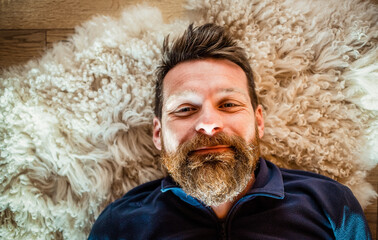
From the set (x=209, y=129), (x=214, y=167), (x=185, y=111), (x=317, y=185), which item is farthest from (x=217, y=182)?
(x=317, y=185)

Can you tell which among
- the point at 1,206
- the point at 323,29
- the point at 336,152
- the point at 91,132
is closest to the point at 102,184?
the point at 91,132

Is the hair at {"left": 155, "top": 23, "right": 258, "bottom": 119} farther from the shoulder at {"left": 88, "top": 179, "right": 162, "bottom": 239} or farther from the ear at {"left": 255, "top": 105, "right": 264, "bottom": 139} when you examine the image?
the shoulder at {"left": 88, "top": 179, "right": 162, "bottom": 239}

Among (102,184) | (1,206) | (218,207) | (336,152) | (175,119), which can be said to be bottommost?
(1,206)

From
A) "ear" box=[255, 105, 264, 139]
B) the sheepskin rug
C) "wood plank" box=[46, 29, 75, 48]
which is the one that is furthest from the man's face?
"wood plank" box=[46, 29, 75, 48]

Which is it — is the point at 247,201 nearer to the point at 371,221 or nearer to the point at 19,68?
the point at 371,221

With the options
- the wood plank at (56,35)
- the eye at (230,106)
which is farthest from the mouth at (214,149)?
the wood plank at (56,35)

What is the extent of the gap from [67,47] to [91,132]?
0.42 meters

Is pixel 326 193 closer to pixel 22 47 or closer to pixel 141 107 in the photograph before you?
pixel 141 107

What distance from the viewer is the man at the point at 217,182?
33.3 inches

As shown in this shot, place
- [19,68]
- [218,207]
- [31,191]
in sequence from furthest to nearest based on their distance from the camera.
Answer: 1. [19,68]
2. [31,191]
3. [218,207]

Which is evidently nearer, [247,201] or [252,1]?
[247,201]

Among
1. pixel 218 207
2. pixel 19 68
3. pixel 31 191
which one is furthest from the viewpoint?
pixel 19 68

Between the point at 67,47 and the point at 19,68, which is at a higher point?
the point at 67,47

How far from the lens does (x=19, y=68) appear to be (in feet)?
3.92
